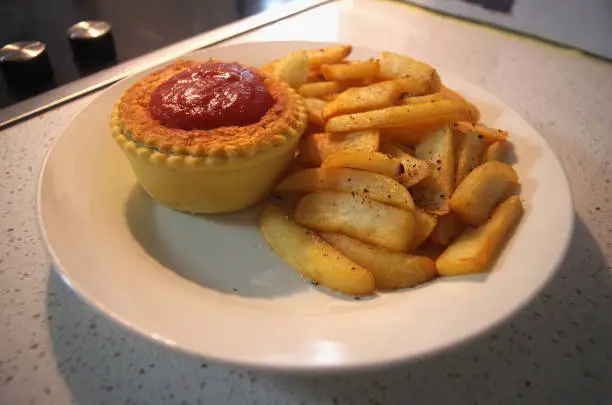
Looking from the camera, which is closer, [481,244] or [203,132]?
[481,244]

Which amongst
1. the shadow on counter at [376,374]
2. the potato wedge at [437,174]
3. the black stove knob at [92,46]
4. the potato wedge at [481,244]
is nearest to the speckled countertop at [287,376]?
the shadow on counter at [376,374]

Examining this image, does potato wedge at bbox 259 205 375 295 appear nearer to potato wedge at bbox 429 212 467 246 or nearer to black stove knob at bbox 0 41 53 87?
potato wedge at bbox 429 212 467 246

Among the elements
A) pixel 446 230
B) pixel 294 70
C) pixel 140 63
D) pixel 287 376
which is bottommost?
pixel 287 376

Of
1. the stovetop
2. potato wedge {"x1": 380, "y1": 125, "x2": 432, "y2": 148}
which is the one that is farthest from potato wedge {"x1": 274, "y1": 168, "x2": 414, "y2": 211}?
the stovetop

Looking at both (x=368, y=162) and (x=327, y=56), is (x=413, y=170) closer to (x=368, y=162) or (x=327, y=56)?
(x=368, y=162)

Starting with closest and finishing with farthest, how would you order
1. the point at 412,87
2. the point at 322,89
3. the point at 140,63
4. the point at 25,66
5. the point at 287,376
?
the point at 287,376 → the point at 412,87 → the point at 322,89 → the point at 25,66 → the point at 140,63

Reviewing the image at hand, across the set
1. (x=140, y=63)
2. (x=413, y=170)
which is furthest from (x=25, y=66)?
(x=413, y=170)

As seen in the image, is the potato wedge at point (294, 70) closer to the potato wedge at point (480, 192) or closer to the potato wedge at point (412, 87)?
the potato wedge at point (412, 87)
